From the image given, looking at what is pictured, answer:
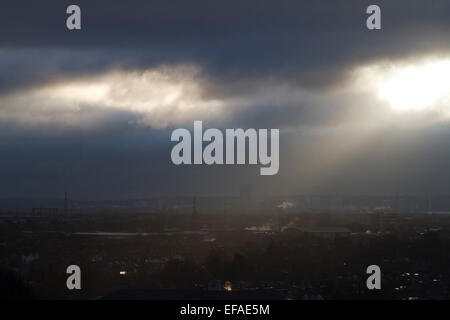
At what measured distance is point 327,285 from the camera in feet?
129

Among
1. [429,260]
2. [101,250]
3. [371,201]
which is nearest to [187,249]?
[101,250]

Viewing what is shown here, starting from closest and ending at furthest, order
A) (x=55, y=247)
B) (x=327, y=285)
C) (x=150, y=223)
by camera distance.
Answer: (x=327, y=285) < (x=55, y=247) < (x=150, y=223)

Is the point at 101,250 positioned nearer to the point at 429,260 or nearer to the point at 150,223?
the point at 429,260

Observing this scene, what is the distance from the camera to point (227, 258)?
48344mm

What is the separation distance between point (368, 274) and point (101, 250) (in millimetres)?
27405
